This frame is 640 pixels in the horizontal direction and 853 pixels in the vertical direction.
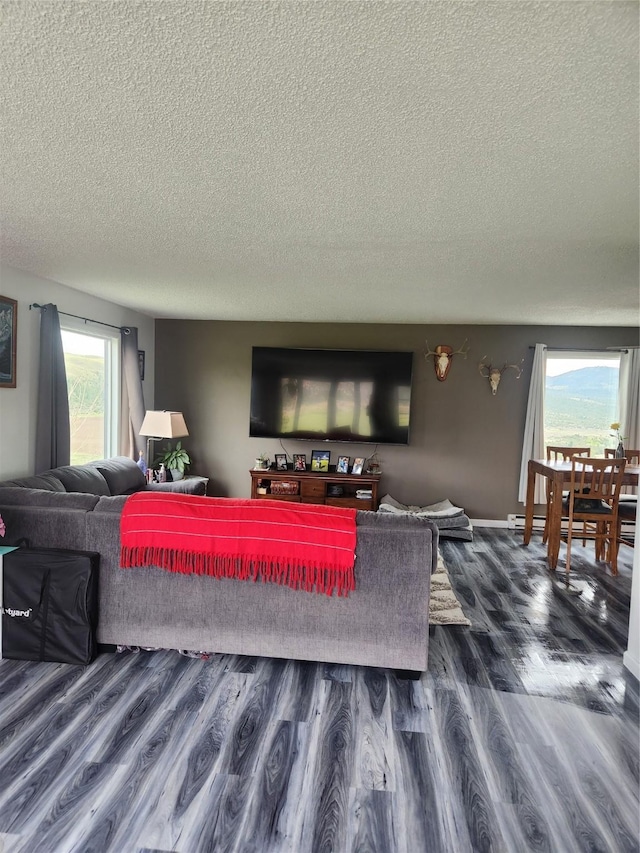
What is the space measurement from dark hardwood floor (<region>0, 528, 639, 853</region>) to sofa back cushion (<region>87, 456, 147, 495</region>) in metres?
2.06

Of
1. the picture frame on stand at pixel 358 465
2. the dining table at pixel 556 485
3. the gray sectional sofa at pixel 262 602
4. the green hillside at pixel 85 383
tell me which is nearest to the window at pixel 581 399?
the dining table at pixel 556 485

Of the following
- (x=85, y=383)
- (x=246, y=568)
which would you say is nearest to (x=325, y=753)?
(x=246, y=568)

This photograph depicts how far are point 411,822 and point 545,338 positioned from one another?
540 centimetres

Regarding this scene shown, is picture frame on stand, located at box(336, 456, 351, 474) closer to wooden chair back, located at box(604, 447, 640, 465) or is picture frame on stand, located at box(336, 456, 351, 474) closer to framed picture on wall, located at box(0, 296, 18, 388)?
wooden chair back, located at box(604, 447, 640, 465)

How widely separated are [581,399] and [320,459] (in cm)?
312

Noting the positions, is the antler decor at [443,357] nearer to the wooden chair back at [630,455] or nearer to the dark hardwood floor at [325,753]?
the wooden chair back at [630,455]

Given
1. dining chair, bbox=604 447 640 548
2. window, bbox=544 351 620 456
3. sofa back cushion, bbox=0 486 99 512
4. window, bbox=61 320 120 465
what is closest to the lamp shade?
window, bbox=61 320 120 465

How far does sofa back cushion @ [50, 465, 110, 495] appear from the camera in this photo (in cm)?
412

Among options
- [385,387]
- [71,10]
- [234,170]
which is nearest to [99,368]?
[385,387]

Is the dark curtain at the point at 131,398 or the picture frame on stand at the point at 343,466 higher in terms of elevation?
the dark curtain at the point at 131,398

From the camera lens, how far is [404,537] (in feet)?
8.81

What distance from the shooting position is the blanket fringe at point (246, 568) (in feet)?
8.78

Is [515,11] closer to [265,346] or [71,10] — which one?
[71,10]

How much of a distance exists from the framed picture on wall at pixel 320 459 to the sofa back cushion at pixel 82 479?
8.52 ft
